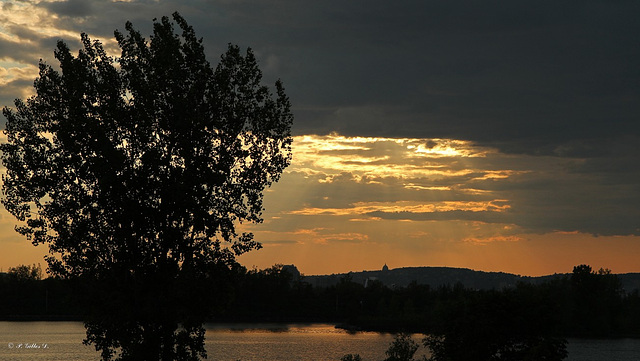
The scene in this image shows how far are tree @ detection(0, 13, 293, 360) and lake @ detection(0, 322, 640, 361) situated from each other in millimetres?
63337

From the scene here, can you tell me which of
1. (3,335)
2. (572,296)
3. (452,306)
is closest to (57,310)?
(3,335)

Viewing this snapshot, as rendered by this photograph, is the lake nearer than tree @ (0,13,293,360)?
No

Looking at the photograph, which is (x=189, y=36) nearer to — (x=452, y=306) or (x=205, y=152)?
(x=205, y=152)

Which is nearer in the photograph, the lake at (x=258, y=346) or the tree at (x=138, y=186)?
the tree at (x=138, y=186)

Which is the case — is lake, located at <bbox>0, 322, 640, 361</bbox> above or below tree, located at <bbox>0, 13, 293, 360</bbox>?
below

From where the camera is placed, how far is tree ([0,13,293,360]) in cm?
3184

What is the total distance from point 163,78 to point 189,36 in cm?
280

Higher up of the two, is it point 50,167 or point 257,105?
point 257,105

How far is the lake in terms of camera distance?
10231 cm

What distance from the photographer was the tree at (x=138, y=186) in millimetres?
31844

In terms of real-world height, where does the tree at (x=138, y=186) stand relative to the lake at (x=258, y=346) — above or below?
above

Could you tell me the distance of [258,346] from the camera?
119438 millimetres

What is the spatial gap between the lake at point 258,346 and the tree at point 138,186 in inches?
2494

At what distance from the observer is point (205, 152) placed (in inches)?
1300
